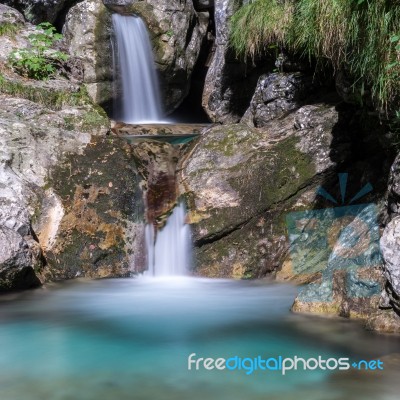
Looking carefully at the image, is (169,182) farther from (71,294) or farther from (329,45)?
(329,45)

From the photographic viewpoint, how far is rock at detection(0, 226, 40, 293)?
17.8ft

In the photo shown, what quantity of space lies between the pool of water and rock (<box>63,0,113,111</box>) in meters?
5.21

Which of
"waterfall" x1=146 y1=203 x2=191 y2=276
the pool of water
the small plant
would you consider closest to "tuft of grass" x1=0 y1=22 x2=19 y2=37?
the small plant

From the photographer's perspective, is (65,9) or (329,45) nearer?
(329,45)

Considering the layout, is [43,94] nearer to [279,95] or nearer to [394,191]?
[279,95]

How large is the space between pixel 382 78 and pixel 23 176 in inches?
155

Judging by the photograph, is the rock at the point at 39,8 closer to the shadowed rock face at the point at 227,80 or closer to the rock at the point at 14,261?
the shadowed rock face at the point at 227,80

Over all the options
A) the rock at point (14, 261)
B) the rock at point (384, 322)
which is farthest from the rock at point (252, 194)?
the rock at point (384, 322)

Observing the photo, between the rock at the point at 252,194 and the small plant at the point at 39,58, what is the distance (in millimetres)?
3318

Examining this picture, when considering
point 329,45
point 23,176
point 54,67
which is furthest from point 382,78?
point 54,67

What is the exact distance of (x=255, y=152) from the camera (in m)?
6.70

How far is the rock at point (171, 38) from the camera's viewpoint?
10898mm

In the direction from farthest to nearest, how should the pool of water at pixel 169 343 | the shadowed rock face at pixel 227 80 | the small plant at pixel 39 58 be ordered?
the shadowed rock face at pixel 227 80 → the small plant at pixel 39 58 → the pool of water at pixel 169 343

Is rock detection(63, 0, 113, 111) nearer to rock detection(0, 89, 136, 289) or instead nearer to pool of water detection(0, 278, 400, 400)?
rock detection(0, 89, 136, 289)
